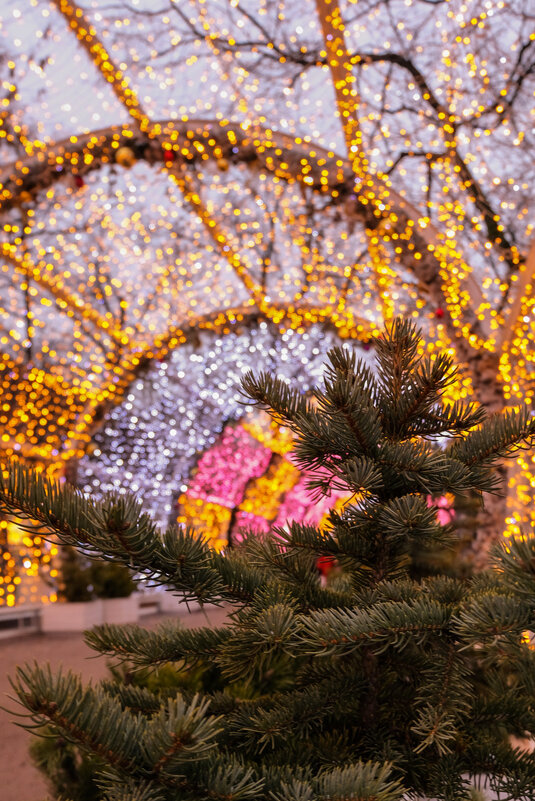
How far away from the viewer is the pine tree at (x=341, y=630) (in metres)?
0.69

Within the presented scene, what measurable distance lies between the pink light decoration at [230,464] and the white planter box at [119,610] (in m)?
4.05

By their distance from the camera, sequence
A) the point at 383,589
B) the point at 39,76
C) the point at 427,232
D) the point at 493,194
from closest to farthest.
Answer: the point at 383,589 < the point at 493,194 < the point at 427,232 < the point at 39,76

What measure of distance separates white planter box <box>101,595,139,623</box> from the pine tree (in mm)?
10979

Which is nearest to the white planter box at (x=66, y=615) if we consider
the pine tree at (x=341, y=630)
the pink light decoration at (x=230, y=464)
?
the pink light decoration at (x=230, y=464)

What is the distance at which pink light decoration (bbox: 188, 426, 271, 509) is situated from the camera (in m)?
15.6

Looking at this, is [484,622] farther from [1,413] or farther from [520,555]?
[1,413]

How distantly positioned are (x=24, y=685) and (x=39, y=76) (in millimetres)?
7837

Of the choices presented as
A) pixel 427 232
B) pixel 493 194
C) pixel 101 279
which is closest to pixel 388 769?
pixel 493 194

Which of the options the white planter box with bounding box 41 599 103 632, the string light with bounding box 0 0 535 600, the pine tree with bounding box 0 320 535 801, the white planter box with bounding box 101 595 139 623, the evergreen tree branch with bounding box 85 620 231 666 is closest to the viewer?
the pine tree with bounding box 0 320 535 801

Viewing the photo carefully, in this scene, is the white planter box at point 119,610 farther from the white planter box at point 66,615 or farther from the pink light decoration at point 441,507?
the pink light decoration at point 441,507

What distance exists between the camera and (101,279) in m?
9.59

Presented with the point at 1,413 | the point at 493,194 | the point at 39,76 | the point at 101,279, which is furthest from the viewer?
the point at 1,413

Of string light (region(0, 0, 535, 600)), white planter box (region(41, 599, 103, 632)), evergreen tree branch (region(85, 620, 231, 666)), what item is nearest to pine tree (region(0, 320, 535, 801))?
evergreen tree branch (region(85, 620, 231, 666))

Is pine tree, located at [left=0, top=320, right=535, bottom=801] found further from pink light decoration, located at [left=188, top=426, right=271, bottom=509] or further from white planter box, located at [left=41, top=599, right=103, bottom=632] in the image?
pink light decoration, located at [left=188, top=426, right=271, bottom=509]
